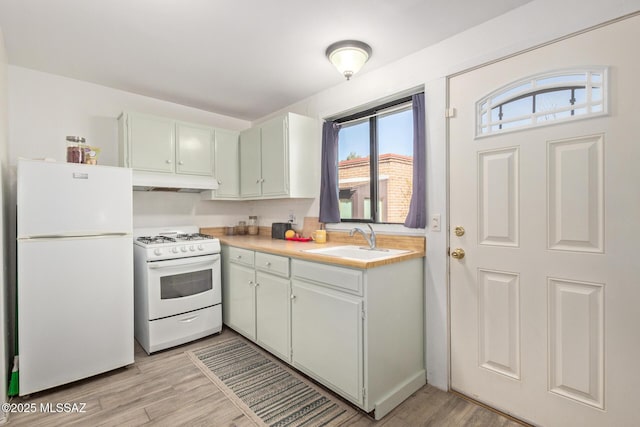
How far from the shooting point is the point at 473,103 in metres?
1.96

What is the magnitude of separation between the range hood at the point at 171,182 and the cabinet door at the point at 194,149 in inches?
2.7

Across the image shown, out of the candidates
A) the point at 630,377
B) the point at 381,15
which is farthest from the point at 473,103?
the point at 630,377

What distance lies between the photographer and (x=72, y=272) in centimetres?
215

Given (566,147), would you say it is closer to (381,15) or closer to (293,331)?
(381,15)

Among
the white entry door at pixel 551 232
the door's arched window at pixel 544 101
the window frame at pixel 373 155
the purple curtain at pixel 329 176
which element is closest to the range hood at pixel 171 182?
the purple curtain at pixel 329 176

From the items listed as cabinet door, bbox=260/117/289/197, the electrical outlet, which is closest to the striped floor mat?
the electrical outlet

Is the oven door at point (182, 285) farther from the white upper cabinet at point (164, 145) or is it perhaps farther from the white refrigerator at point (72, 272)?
the white upper cabinet at point (164, 145)

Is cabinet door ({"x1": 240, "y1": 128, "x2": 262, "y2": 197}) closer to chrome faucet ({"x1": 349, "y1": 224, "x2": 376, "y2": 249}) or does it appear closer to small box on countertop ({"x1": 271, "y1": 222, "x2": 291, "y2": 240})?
small box on countertop ({"x1": 271, "y1": 222, "x2": 291, "y2": 240})

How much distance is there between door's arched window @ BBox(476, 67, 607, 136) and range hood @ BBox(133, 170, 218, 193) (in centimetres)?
262

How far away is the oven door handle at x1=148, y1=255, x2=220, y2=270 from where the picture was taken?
103 inches

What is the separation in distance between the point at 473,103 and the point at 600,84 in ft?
2.00

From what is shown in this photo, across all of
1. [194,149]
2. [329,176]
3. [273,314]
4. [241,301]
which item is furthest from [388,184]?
[194,149]

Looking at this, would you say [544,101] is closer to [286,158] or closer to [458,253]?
[458,253]

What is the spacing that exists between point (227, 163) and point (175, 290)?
1489 millimetres
